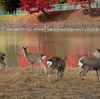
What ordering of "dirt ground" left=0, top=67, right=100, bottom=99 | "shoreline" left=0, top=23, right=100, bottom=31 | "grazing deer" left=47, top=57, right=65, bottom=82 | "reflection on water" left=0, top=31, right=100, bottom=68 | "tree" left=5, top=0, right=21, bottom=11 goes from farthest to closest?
"tree" left=5, top=0, right=21, bottom=11 < "shoreline" left=0, top=23, right=100, bottom=31 < "reflection on water" left=0, top=31, right=100, bottom=68 < "grazing deer" left=47, top=57, right=65, bottom=82 < "dirt ground" left=0, top=67, right=100, bottom=99

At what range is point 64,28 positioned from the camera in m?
50.7

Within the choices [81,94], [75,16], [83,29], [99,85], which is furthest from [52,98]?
[75,16]

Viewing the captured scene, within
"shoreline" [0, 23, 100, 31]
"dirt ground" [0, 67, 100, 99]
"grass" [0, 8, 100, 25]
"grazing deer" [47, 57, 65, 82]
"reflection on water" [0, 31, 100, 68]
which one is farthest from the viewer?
"grass" [0, 8, 100, 25]

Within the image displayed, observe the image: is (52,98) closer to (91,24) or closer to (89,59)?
(89,59)

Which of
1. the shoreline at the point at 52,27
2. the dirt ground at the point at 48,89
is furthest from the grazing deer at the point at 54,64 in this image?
the shoreline at the point at 52,27

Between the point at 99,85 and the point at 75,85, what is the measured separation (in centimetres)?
93

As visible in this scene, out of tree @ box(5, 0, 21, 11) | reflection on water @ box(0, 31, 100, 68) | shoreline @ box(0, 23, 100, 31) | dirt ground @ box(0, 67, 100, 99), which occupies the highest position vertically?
tree @ box(5, 0, 21, 11)

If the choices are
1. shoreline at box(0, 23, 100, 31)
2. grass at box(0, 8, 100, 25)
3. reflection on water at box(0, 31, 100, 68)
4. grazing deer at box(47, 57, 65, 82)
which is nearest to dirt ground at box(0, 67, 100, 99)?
grazing deer at box(47, 57, 65, 82)

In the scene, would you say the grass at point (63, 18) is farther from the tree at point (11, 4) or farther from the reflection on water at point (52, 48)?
the reflection on water at point (52, 48)

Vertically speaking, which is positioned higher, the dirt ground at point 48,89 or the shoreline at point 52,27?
the shoreline at point 52,27

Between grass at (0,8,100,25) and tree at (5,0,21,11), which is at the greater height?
tree at (5,0,21,11)

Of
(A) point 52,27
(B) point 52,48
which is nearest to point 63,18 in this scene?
(A) point 52,27

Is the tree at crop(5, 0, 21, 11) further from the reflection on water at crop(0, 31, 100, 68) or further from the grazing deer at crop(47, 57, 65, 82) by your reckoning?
the grazing deer at crop(47, 57, 65, 82)

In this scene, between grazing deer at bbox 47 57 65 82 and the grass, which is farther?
the grass
